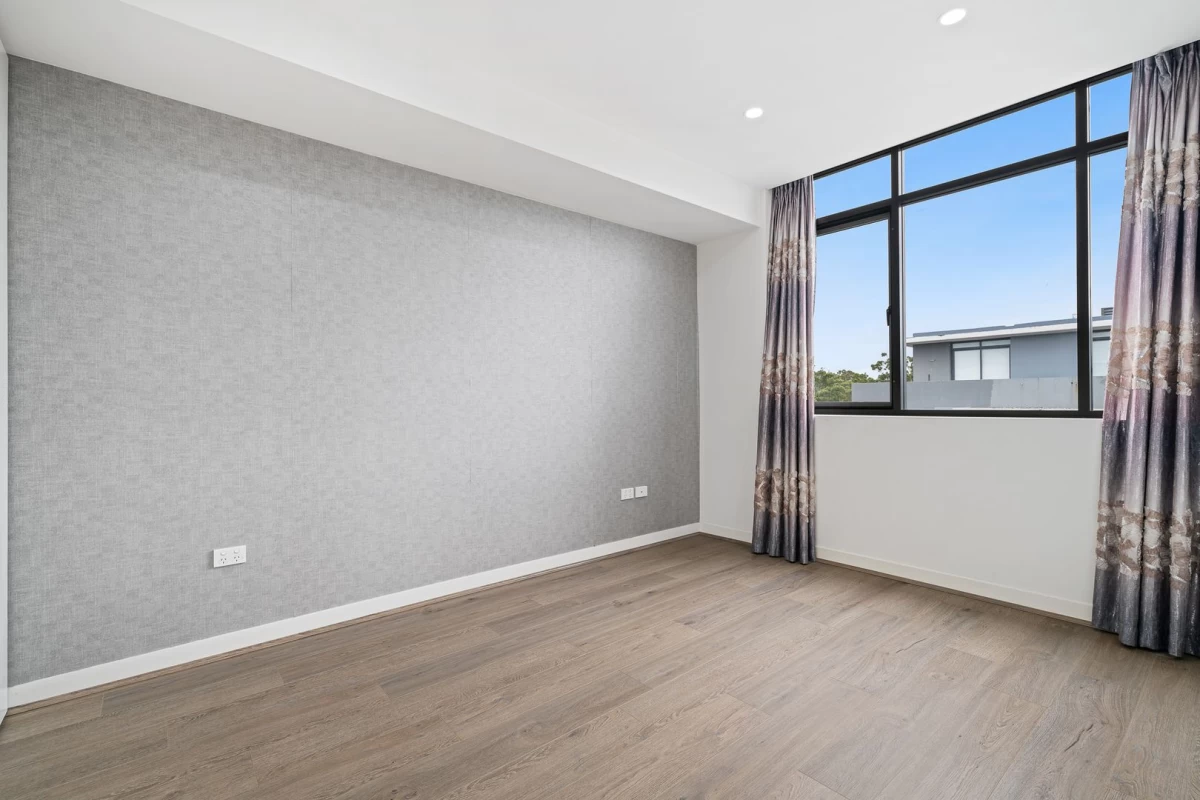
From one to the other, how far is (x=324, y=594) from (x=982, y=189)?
14.4ft

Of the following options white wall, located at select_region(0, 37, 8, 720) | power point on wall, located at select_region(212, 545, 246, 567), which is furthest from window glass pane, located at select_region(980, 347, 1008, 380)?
white wall, located at select_region(0, 37, 8, 720)

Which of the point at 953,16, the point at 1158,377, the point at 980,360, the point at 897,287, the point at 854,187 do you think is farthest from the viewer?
the point at 854,187

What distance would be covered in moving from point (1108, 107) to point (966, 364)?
57.0 inches

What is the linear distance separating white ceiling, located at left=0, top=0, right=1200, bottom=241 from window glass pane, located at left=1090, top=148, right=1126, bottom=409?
0.49 metres

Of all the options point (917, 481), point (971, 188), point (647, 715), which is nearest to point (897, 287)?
point (971, 188)

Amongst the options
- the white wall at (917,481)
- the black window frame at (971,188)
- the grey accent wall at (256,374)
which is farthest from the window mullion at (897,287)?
the grey accent wall at (256,374)

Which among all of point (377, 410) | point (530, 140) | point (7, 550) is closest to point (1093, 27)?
point (530, 140)

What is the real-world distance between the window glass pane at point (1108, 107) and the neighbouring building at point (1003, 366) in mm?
919

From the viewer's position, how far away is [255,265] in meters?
2.68

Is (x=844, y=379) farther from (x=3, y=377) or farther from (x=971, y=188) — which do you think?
(x=3, y=377)

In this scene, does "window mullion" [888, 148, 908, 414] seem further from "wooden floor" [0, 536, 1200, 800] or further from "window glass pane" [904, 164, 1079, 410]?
"wooden floor" [0, 536, 1200, 800]

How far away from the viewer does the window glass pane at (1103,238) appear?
2.87 m

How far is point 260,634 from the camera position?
105 inches

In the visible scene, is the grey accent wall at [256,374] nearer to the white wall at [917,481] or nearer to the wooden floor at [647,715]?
the wooden floor at [647,715]
